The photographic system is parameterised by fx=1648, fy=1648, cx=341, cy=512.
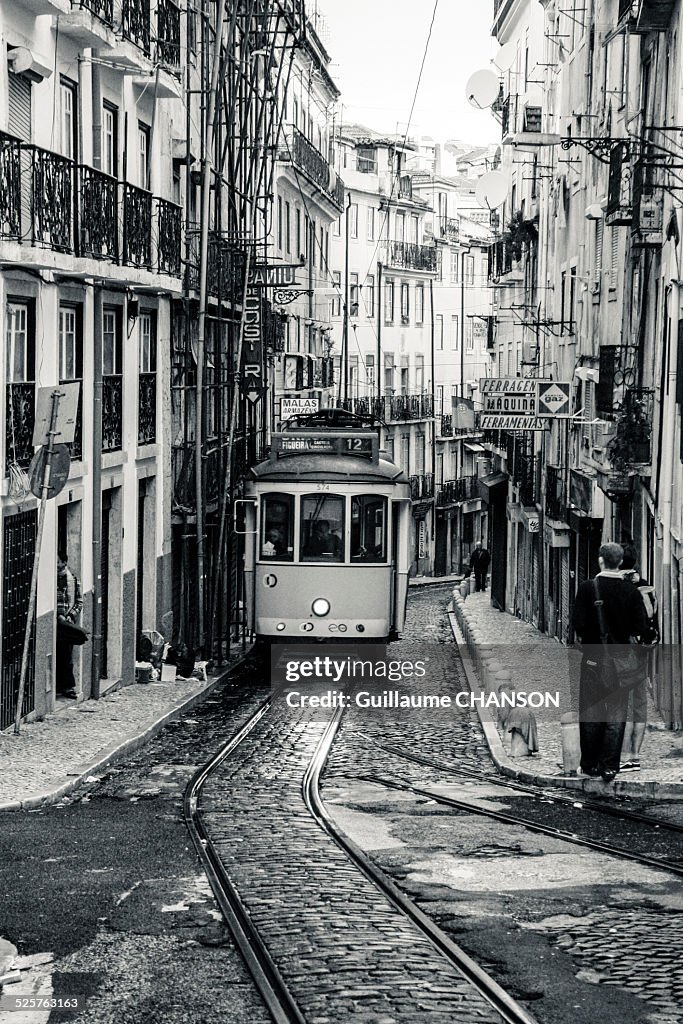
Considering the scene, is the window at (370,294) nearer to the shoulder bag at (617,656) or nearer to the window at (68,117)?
the window at (68,117)

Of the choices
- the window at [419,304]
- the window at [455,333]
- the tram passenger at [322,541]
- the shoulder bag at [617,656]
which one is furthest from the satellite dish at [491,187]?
the window at [455,333]

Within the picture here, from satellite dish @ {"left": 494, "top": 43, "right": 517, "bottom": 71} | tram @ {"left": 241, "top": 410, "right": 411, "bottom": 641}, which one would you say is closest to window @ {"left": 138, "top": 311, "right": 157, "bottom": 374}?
tram @ {"left": 241, "top": 410, "right": 411, "bottom": 641}

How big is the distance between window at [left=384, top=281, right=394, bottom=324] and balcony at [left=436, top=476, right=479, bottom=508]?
8399mm

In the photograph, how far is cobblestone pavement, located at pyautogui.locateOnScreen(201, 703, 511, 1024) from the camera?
6.97 meters

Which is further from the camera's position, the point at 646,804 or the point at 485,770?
the point at 485,770

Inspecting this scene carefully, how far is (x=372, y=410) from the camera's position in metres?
71.9

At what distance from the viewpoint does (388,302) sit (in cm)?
7744

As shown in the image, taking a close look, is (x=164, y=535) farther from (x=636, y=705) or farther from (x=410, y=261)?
(x=410, y=261)

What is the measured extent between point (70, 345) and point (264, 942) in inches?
546

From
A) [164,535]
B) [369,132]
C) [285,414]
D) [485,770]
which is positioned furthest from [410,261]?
[485,770]

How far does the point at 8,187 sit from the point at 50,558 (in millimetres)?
4592

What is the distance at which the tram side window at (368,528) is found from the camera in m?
22.8

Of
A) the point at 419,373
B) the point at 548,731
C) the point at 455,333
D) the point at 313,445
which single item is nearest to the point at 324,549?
the point at 313,445

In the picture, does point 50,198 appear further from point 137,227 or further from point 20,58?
point 137,227
